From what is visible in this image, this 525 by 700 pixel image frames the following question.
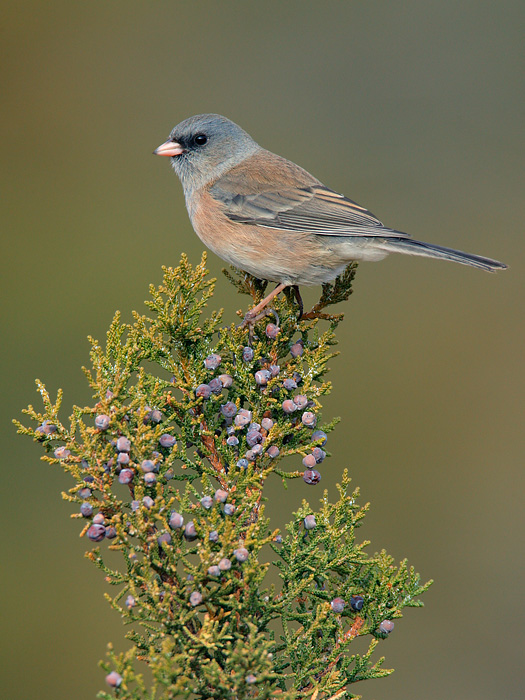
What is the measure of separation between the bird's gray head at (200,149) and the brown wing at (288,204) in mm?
79

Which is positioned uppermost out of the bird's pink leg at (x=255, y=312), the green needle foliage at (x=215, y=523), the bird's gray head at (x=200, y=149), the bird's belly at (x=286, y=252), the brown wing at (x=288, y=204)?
the bird's gray head at (x=200, y=149)

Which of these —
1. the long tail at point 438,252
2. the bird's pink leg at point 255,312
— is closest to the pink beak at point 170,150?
the bird's pink leg at point 255,312

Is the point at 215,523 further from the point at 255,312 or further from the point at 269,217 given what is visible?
the point at 269,217

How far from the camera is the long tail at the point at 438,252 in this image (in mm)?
2273

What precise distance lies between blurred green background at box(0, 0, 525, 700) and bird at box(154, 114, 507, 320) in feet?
4.18

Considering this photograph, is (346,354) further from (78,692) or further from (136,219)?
(78,692)

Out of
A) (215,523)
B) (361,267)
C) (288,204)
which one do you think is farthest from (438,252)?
(361,267)

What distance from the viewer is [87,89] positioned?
15.9ft

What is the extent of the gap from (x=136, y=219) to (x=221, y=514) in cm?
345

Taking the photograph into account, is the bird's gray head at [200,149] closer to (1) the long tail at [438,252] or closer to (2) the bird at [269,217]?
(2) the bird at [269,217]

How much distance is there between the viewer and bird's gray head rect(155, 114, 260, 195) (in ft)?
9.61

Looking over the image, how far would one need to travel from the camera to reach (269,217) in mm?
2689

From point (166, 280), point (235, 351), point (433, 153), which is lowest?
point (235, 351)

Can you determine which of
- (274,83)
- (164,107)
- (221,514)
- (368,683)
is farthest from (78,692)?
(274,83)
